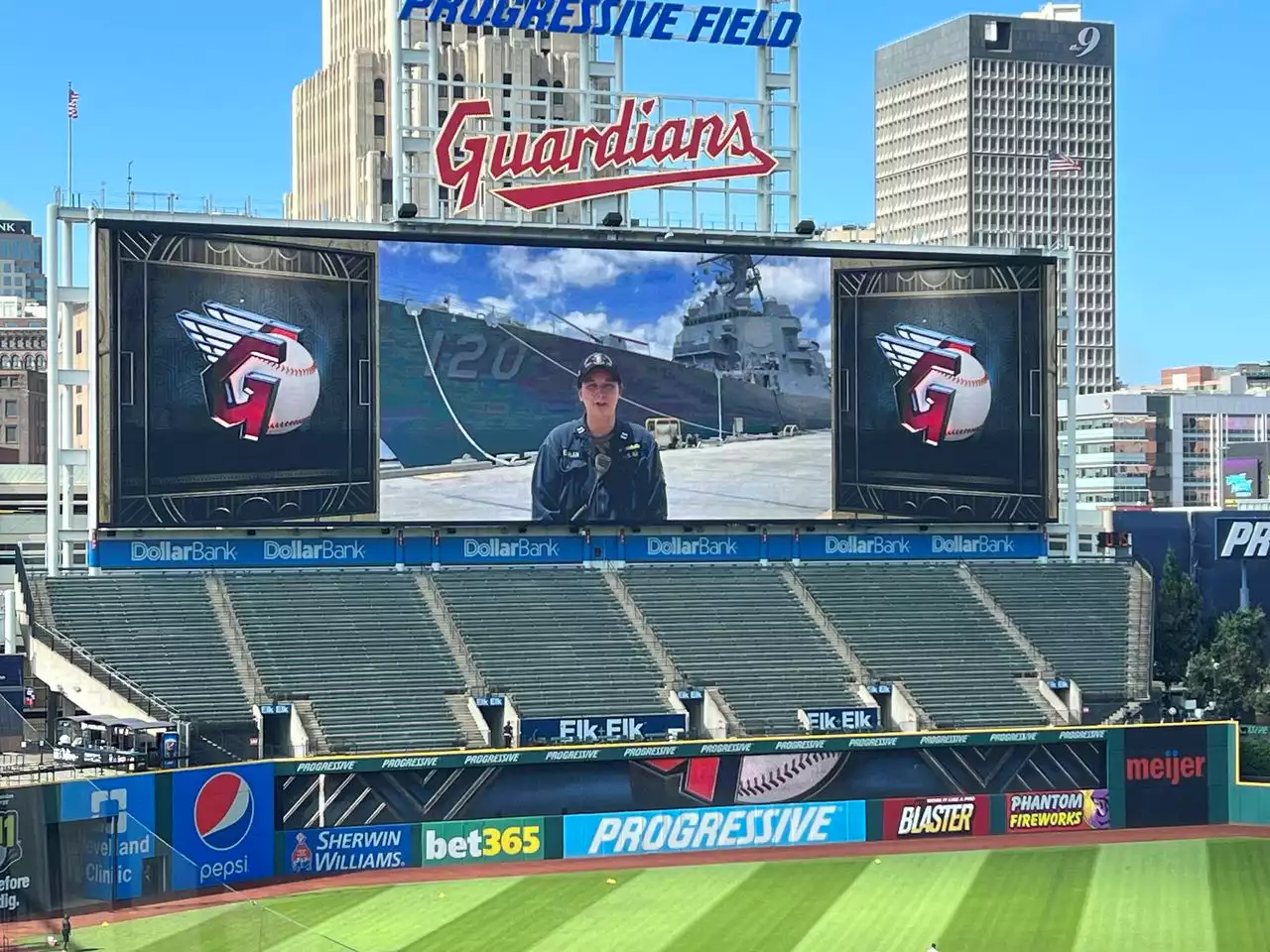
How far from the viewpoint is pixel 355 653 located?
2138 inches

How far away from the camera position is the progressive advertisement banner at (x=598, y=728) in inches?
2064

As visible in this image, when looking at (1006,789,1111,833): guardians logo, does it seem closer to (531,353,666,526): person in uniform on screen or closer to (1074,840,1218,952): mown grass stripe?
(1074,840,1218,952): mown grass stripe

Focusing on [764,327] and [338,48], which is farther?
Result: [338,48]

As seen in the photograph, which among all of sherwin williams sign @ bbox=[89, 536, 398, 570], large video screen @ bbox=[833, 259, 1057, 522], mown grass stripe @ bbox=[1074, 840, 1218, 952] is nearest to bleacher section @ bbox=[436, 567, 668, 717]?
sherwin williams sign @ bbox=[89, 536, 398, 570]

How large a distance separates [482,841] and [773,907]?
27.5ft

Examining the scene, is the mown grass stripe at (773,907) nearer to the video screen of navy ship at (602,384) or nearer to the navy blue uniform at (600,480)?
the navy blue uniform at (600,480)

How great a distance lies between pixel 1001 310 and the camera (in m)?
62.6

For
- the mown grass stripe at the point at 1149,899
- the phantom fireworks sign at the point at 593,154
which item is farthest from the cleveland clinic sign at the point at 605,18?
the mown grass stripe at the point at 1149,899

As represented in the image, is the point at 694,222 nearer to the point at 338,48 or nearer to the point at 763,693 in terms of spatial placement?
the point at 763,693

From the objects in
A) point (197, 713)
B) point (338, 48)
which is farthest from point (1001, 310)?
point (338, 48)

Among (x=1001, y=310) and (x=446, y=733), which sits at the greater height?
(x=1001, y=310)

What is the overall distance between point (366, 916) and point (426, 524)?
53.7 ft

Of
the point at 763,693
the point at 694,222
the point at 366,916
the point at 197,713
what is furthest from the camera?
the point at 694,222

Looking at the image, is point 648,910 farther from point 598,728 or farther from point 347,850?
point 598,728
